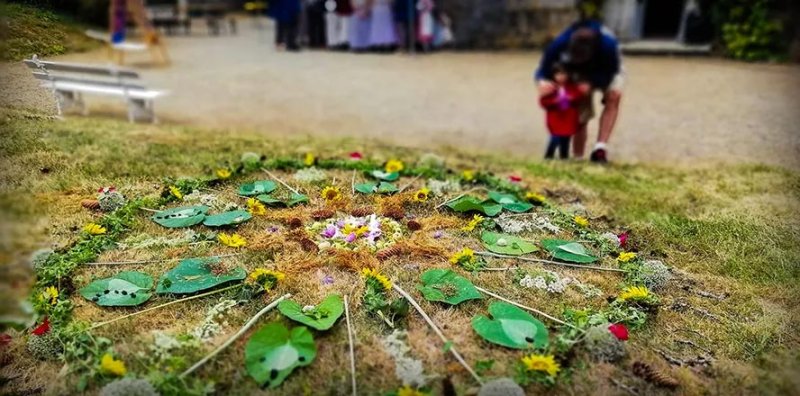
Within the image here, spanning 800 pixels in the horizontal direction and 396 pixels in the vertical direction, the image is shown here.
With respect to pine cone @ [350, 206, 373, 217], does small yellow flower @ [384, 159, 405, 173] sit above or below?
above

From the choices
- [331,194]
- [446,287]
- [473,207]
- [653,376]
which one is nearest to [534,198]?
[473,207]

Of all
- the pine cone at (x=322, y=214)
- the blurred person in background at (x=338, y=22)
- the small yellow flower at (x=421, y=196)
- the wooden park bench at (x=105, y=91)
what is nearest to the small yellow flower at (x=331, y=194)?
the pine cone at (x=322, y=214)

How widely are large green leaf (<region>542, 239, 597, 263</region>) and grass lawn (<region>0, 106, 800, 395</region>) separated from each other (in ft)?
0.29

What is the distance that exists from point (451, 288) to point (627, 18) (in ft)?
36.3

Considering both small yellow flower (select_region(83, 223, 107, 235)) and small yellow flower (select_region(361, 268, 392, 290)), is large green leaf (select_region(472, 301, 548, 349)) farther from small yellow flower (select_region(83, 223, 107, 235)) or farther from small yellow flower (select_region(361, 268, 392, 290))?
small yellow flower (select_region(83, 223, 107, 235))

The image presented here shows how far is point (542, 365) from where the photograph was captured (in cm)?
207

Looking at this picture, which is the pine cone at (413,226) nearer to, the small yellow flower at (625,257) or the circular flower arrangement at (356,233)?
the circular flower arrangement at (356,233)

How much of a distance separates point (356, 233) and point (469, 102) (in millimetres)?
5443

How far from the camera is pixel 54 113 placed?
2.33m

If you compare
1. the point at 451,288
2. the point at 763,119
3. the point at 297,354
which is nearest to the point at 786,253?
the point at 451,288

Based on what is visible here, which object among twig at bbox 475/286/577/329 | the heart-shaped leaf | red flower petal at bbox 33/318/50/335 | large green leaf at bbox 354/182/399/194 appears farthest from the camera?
the heart-shaped leaf

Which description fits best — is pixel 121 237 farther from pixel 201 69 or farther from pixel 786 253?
pixel 201 69

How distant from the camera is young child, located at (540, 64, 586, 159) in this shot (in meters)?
4.93

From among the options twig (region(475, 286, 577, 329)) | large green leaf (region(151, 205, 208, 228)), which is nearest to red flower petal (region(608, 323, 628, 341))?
twig (region(475, 286, 577, 329))
